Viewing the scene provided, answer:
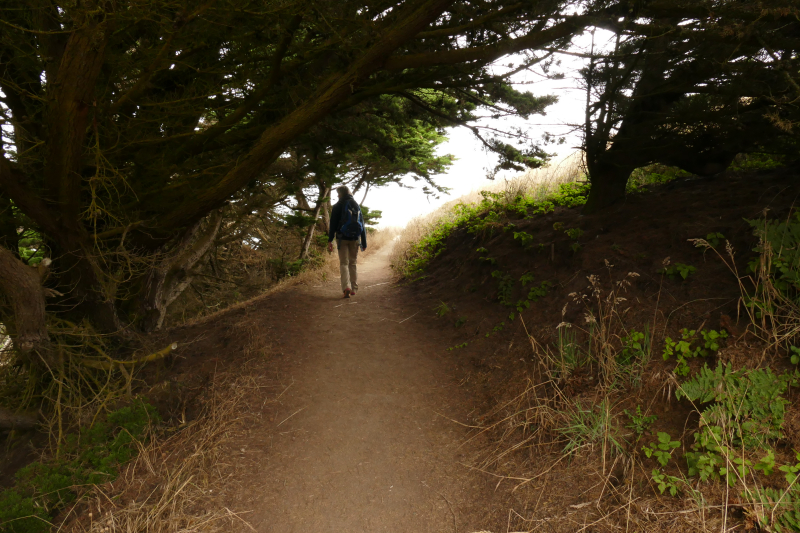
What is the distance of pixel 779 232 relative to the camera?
144 inches

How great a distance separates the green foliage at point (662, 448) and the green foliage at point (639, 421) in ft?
0.46

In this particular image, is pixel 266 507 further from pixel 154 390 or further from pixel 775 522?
pixel 775 522

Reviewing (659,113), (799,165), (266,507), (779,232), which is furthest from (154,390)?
(799,165)

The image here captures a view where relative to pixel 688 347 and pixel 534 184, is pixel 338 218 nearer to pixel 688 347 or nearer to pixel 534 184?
pixel 534 184

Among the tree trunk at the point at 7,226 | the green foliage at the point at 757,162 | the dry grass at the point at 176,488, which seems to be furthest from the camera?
the green foliage at the point at 757,162

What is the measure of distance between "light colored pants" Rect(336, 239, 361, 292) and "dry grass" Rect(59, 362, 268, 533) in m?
4.36

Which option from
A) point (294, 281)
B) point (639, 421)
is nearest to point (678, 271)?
point (639, 421)

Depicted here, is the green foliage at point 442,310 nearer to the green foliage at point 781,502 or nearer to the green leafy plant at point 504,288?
the green leafy plant at point 504,288

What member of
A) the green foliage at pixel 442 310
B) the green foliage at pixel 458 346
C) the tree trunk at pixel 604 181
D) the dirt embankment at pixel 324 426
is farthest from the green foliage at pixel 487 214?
the dirt embankment at pixel 324 426

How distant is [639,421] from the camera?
333 cm

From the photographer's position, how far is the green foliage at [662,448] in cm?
300

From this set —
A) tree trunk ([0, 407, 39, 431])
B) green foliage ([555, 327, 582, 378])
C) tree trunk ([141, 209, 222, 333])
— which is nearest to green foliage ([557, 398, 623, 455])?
green foliage ([555, 327, 582, 378])

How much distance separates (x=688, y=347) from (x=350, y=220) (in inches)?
234

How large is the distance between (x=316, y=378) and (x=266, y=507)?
194cm
